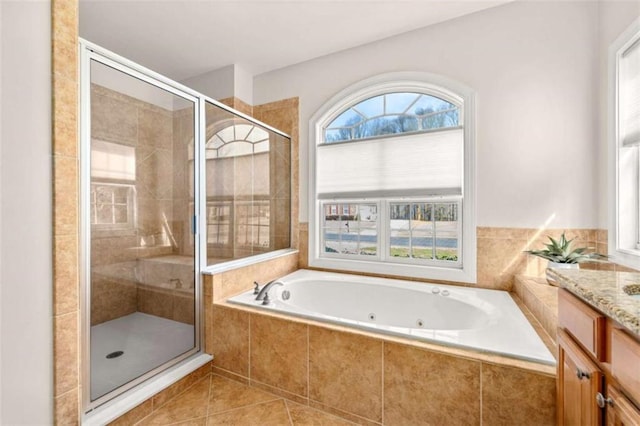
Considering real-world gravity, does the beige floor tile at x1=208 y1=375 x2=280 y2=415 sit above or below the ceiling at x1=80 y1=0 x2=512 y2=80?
below

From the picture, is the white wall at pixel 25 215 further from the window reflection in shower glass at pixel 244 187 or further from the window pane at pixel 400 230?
the window pane at pixel 400 230

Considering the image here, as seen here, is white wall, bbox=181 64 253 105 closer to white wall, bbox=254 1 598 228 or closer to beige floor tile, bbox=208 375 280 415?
white wall, bbox=254 1 598 228

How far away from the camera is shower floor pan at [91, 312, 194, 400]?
56.6 inches

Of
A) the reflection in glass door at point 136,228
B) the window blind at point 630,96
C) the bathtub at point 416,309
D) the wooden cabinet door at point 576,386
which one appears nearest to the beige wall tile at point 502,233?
the bathtub at point 416,309

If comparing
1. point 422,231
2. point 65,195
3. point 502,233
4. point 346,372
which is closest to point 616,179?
point 502,233

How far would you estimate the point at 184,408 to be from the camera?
62.3 inches

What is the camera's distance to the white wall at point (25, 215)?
3.34ft

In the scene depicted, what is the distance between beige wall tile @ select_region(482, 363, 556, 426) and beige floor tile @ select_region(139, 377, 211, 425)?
148 centimetres

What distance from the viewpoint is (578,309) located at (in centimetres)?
87

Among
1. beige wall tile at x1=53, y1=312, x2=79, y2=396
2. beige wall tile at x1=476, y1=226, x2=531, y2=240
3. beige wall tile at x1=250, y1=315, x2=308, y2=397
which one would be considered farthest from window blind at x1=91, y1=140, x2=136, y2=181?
beige wall tile at x1=476, y1=226, x2=531, y2=240

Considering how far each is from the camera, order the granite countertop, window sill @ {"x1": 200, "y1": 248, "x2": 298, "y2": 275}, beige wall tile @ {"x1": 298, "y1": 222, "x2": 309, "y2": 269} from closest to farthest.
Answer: the granite countertop, window sill @ {"x1": 200, "y1": 248, "x2": 298, "y2": 275}, beige wall tile @ {"x1": 298, "y1": 222, "x2": 309, "y2": 269}

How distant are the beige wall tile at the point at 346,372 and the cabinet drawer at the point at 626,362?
2.98ft

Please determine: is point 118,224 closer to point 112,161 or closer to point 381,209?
point 112,161

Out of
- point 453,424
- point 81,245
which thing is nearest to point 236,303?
point 81,245
